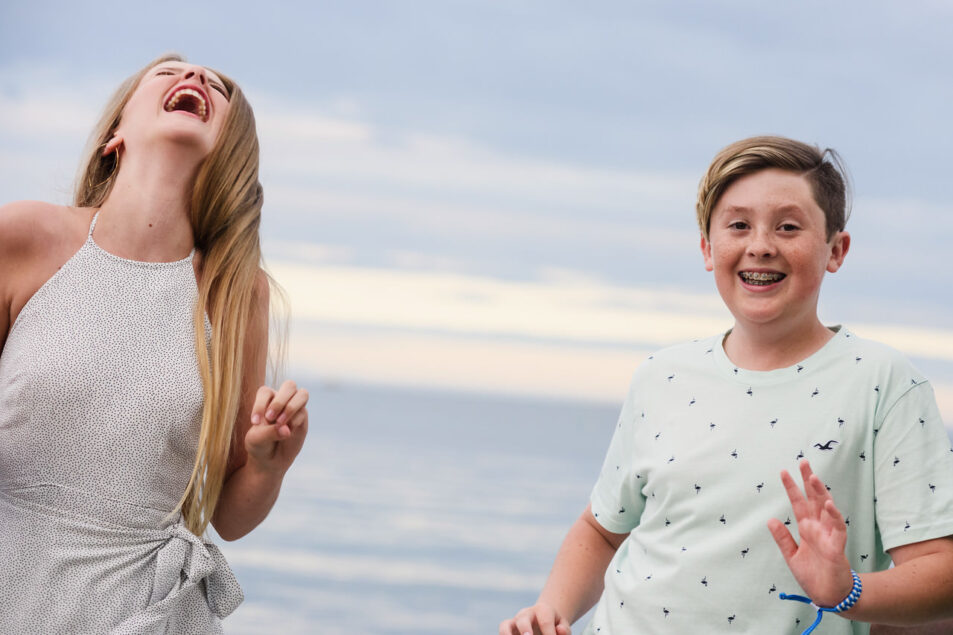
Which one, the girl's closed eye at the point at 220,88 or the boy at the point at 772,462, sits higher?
the girl's closed eye at the point at 220,88

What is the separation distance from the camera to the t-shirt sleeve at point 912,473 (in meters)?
2.01

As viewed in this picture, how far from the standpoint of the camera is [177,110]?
101 inches

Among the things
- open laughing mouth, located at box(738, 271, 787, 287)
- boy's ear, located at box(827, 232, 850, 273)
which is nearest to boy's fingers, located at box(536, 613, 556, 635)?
open laughing mouth, located at box(738, 271, 787, 287)

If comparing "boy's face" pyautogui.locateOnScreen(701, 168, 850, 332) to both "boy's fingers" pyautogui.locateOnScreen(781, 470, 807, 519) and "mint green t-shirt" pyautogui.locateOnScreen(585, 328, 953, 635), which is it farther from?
"boy's fingers" pyautogui.locateOnScreen(781, 470, 807, 519)

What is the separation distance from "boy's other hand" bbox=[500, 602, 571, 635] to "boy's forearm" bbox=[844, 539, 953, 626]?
607mm

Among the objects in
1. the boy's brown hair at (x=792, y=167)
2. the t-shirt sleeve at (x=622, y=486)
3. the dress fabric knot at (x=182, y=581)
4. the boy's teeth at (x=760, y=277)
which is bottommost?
the dress fabric knot at (x=182, y=581)

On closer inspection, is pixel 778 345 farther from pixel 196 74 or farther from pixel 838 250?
pixel 196 74

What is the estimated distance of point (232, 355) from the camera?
2439mm

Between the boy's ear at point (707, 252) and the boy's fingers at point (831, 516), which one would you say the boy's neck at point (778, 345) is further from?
the boy's fingers at point (831, 516)

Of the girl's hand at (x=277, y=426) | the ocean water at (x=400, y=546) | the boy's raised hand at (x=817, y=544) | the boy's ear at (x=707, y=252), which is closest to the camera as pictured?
the boy's raised hand at (x=817, y=544)

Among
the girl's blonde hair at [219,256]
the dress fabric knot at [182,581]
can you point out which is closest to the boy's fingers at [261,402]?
the girl's blonde hair at [219,256]

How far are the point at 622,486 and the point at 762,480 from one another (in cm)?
36

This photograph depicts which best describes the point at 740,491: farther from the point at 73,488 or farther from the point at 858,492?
the point at 73,488

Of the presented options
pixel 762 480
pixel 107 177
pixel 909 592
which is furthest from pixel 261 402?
pixel 909 592
